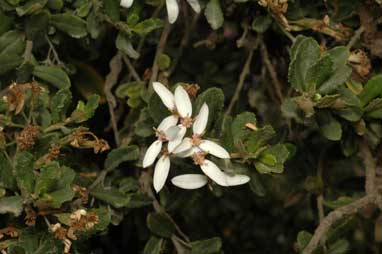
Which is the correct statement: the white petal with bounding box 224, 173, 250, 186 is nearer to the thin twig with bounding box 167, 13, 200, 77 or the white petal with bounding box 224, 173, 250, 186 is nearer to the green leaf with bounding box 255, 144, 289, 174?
the green leaf with bounding box 255, 144, 289, 174

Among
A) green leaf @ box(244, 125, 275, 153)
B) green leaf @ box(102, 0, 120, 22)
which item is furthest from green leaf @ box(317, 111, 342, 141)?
green leaf @ box(102, 0, 120, 22)

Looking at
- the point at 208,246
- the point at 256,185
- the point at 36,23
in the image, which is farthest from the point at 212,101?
the point at 36,23

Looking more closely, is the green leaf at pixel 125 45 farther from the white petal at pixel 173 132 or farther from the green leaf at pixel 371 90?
the green leaf at pixel 371 90

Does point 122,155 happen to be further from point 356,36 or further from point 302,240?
point 356,36

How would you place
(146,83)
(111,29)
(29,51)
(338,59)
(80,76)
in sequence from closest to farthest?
(338,59) < (29,51) < (146,83) < (80,76) < (111,29)

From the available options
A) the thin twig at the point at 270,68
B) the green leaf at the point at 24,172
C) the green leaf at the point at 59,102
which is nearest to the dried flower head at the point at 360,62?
the thin twig at the point at 270,68

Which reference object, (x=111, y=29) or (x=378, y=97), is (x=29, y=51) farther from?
(x=378, y=97)

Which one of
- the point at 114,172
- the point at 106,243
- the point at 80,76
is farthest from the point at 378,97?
the point at 106,243
